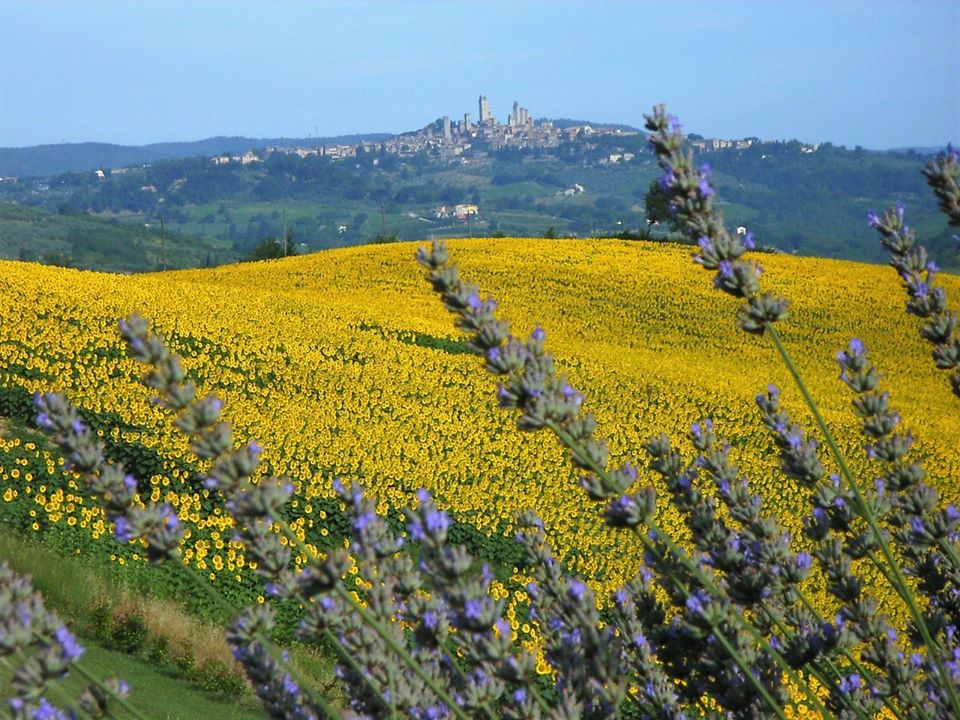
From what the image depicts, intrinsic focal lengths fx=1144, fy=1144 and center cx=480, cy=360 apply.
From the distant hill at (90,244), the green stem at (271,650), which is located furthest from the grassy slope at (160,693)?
the distant hill at (90,244)

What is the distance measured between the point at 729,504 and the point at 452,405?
512 inches

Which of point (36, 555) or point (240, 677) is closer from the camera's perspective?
point (240, 677)

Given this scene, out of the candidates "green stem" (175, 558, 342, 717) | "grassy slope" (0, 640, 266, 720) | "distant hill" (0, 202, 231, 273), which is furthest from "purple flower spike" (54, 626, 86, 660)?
"distant hill" (0, 202, 231, 273)

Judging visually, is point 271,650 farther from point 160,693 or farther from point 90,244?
point 90,244

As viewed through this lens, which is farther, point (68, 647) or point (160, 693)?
point (160, 693)

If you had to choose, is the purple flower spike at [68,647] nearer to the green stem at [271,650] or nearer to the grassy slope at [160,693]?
the green stem at [271,650]

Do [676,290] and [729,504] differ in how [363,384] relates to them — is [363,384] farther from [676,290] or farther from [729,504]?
[676,290]

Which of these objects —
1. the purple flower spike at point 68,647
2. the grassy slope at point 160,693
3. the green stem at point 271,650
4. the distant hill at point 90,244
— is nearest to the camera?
the purple flower spike at point 68,647

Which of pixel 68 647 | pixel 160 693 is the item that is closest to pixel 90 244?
pixel 160 693

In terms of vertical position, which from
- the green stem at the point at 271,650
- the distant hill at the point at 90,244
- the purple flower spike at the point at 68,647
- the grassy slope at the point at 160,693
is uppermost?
the purple flower spike at the point at 68,647

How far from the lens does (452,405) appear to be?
16.3 metres

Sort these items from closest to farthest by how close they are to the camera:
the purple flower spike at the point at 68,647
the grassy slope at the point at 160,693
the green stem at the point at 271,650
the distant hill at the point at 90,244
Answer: the purple flower spike at the point at 68,647, the green stem at the point at 271,650, the grassy slope at the point at 160,693, the distant hill at the point at 90,244

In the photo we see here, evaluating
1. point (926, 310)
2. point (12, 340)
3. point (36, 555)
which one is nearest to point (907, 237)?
point (926, 310)

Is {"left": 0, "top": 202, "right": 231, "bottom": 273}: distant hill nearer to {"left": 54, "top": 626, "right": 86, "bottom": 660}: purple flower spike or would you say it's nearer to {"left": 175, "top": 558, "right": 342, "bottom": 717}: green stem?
{"left": 175, "top": 558, "right": 342, "bottom": 717}: green stem
